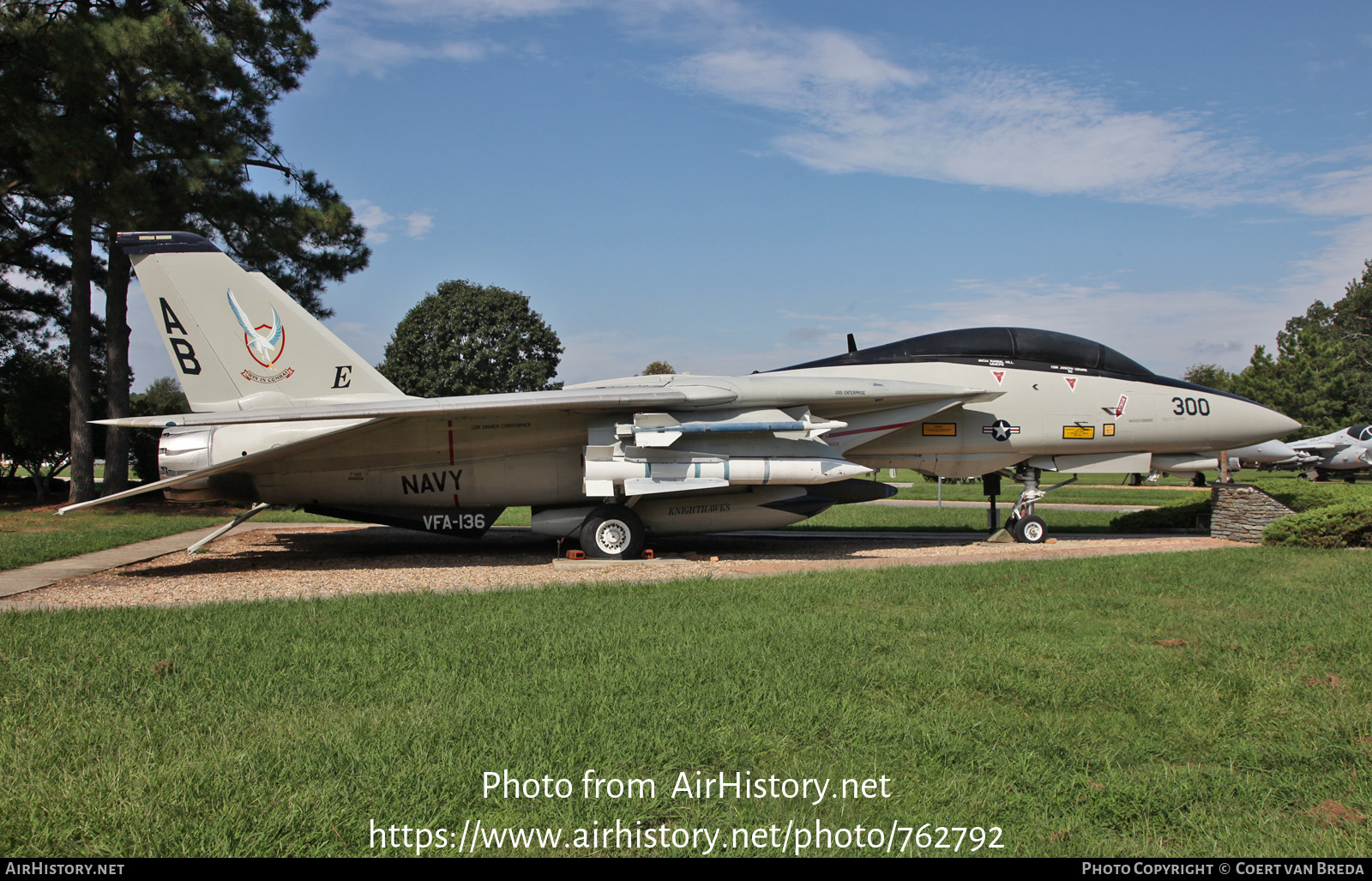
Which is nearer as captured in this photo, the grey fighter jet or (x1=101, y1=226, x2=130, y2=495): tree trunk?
(x1=101, y1=226, x2=130, y2=495): tree trunk

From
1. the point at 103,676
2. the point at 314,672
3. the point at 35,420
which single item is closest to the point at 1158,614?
the point at 314,672

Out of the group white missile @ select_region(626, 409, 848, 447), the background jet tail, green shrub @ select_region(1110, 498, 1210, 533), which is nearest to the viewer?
white missile @ select_region(626, 409, 848, 447)

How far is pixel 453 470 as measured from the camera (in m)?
12.1

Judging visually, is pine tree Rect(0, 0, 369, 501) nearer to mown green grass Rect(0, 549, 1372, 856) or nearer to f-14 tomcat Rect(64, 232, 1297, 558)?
f-14 tomcat Rect(64, 232, 1297, 558)

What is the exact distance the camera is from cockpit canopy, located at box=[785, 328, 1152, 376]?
13.7 m

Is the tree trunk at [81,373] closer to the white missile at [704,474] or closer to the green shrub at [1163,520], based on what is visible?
the white missile at [704,474]

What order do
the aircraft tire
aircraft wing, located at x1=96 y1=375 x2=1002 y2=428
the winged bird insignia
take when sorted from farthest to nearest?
the aircraft tire
the winged bird insignia
aircraft wing, located at x1=96 y1=375 x2=1002 y2=428

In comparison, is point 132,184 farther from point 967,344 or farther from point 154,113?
point 967,344

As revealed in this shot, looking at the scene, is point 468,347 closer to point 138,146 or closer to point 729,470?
point 138,146

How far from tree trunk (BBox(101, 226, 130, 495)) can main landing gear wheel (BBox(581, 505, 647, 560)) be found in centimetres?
1600

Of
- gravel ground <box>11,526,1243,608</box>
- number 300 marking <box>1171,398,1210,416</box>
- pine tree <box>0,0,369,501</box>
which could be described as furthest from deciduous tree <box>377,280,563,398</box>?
number 300 marking <box>1171,398,1210,416</box>

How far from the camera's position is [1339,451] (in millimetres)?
39844

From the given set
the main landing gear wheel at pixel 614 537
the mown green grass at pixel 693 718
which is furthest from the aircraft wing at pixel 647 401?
the mown green grass at pixel 693 718

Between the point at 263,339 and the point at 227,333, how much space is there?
0.50 meters
